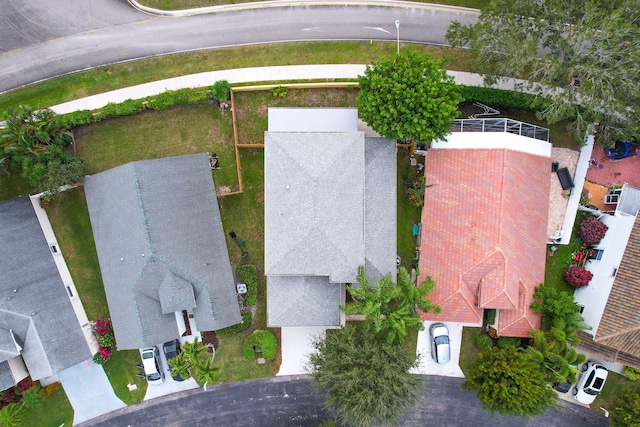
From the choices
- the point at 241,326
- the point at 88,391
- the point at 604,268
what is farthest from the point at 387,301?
the point at 88,391

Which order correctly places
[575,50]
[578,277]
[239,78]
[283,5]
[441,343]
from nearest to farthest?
[575,50]
[578,277]
[441,343]
[239,78]
[283,5]

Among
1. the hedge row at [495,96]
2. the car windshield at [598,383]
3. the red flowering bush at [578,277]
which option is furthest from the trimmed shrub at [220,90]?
the car windshield at [598,383]

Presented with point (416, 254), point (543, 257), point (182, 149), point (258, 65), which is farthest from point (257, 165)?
point (543, 257)

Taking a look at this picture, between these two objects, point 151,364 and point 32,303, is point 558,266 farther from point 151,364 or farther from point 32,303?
point 32,303

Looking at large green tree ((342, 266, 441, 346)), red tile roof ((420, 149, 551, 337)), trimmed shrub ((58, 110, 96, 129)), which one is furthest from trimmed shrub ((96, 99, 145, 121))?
red tile roof ((420, 149, 551, 337))

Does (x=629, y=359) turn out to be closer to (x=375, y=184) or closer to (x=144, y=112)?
(x=375, y=184)

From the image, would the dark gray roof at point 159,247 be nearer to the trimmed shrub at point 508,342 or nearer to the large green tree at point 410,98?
the large green tree at point 410,98

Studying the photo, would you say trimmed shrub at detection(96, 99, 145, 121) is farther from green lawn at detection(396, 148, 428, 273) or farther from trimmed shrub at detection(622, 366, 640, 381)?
trimmed shrub at detection(622, 366, 640, 381)
